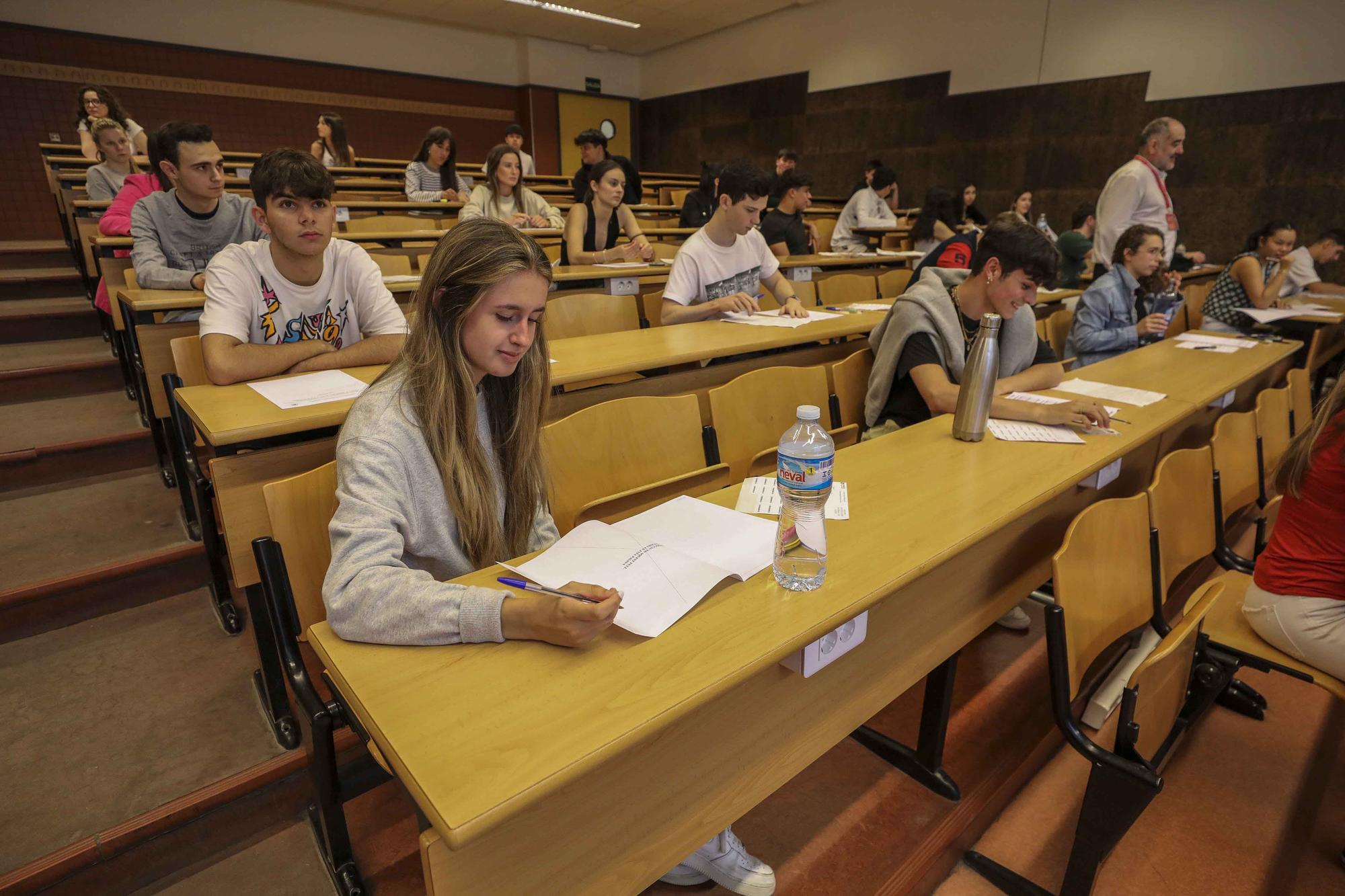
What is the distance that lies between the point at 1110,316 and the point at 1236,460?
4.66 feet

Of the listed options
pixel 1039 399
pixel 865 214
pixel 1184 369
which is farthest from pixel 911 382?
pixel 865 214

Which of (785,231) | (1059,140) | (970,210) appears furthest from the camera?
(970,210)

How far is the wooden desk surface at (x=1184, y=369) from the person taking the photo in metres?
2.40

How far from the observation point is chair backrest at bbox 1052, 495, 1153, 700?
125 centimetres

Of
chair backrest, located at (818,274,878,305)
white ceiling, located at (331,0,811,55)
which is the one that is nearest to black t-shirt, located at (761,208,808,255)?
chair backrest, located at (818,274,878,305)

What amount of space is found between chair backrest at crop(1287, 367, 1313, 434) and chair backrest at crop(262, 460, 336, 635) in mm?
3338

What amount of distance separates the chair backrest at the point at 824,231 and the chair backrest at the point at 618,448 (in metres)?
6.49

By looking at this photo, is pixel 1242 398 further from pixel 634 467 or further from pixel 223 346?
pixel 223 346

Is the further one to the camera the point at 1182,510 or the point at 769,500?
the point at 1182,510

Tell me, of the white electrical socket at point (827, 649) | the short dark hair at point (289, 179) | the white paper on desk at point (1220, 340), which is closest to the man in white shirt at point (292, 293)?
the short dark hair at point (289, 179)

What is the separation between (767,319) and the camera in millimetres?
2971

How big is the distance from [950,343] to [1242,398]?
2.10 meters

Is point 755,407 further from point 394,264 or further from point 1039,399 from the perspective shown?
point 394,264

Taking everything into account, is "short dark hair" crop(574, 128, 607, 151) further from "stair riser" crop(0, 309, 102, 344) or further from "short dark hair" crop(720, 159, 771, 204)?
"stair riser" crop(0, 309, 102, 344)
